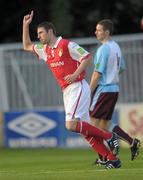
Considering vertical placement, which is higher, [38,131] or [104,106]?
[104,106]

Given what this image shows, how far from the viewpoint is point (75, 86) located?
13.3 m

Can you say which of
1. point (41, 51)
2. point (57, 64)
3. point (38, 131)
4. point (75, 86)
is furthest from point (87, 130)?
point (38, 131)

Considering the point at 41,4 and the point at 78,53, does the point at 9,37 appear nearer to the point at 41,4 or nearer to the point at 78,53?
the point at 41,4

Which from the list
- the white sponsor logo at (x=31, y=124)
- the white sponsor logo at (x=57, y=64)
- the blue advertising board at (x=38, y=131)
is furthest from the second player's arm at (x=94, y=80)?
the white sponsor logo at (x=31, y=124)

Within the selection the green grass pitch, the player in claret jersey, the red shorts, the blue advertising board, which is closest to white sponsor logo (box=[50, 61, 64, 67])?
the player in claret jersey

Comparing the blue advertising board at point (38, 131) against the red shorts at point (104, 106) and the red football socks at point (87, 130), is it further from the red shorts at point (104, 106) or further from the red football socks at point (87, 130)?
the red football socks at point (87, 130)

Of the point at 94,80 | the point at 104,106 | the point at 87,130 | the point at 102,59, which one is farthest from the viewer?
the point at 104,106

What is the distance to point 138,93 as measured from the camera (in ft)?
75.3

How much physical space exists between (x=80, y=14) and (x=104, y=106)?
1702cm

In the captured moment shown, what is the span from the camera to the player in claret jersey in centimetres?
1316

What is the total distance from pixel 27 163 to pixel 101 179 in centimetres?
447

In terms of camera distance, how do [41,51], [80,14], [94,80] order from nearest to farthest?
[41,51] < [94,80] < [80,14]

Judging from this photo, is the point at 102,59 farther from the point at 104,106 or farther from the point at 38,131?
the point at 38,131

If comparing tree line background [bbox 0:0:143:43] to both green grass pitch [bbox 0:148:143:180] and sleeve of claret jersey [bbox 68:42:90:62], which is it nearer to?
green grass pitch [bbox 0:148:143:180]
